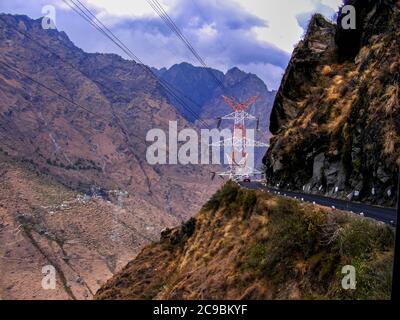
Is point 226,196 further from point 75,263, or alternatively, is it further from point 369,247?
point 75,263

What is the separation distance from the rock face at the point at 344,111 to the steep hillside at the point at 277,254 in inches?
191

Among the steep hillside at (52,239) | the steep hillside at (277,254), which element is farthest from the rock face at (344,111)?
the steep hillside at (52,239)

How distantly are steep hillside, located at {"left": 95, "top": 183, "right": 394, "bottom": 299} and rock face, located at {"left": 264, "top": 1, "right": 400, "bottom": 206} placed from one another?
484cm

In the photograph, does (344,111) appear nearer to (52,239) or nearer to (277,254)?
(277,254)

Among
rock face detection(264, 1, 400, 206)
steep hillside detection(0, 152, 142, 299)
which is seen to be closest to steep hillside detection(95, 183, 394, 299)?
rock face detection(264, 1, 400, 206)

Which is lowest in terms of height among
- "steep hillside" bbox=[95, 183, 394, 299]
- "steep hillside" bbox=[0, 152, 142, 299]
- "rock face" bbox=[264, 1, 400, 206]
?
"steep hillside" bbox=[0, 152, 142, 299]

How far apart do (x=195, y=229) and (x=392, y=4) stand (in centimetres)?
2172

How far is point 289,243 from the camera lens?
16.9m

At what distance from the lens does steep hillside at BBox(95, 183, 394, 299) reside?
1266cm

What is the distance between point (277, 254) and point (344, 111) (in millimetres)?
17880

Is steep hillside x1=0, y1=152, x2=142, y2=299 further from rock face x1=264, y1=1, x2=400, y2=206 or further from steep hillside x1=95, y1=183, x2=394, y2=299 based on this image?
steep hillside x1=95, y1=183, x2=394, y2=299

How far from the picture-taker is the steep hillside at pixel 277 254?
41.5 ft

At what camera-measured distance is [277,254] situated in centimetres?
1734
